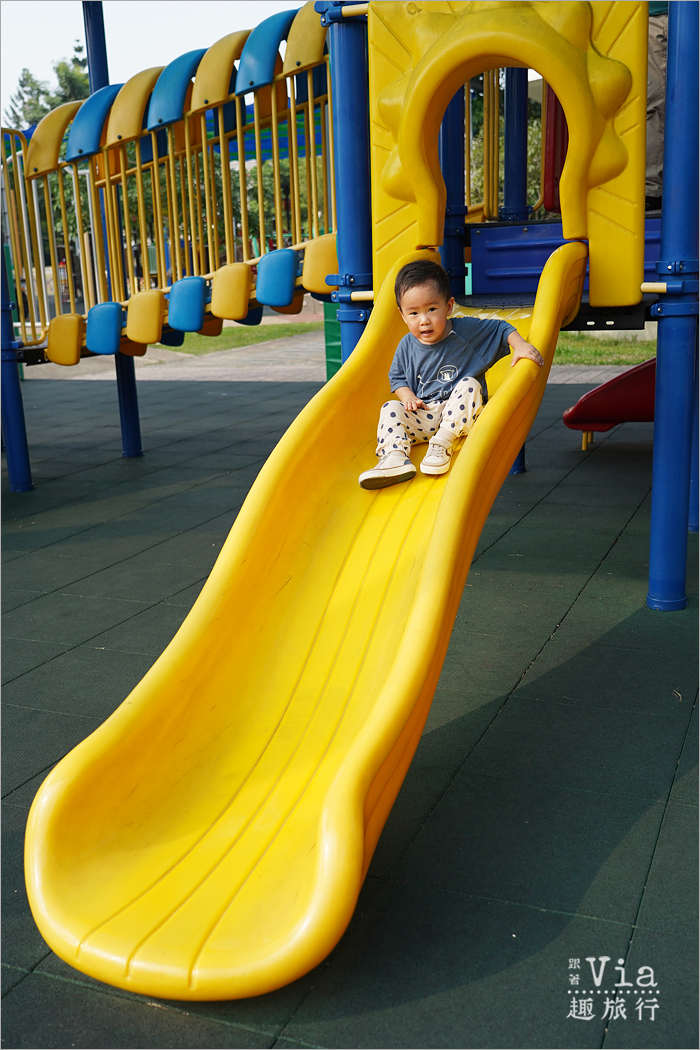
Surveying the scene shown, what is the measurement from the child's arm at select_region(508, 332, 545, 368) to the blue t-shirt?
0.26 ft

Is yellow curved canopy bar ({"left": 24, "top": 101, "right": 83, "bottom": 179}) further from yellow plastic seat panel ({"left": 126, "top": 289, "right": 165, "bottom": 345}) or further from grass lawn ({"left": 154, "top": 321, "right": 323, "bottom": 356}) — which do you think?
grass lawn ({"left": 154, "top": 321, "right": 323, "bottom": 356})

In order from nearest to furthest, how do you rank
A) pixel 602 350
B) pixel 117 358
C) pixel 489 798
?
pixel 489 798, pixel 117 358, pixel 602 350

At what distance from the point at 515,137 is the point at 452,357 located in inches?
174

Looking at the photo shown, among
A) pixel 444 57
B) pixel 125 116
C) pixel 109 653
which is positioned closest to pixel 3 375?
pixel 125 116

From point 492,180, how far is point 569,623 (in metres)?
4.37

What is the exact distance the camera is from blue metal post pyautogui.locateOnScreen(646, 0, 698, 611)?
3.92 meters

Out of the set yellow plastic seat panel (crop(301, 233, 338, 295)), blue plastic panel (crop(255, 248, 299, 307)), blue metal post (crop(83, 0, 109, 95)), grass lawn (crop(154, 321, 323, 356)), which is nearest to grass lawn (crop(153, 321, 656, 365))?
grass lawn (crop(154, 321, 323, 356))

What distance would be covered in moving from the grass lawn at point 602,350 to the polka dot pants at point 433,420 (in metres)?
11.2

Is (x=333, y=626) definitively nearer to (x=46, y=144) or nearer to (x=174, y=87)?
(x=174, y=87)

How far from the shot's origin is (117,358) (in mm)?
8320

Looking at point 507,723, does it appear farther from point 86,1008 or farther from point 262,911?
point 86,1008

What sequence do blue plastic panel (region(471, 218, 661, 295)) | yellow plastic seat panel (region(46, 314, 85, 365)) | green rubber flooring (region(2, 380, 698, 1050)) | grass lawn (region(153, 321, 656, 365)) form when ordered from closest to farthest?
green rubber flooring (region(2, 380, 698, 1050)) → blue plastic panel (region(471, 218, 661, 295)) → yellow plastic seat panel (region(46, 314, 85, 365)) → grass lawn (region(153, 321, 656, 365))

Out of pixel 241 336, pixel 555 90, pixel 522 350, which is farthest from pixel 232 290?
pixel 241 336

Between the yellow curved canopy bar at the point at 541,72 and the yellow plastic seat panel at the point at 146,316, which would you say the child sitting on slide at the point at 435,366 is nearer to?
the yellow curved canopy bar at the point at 541,72
